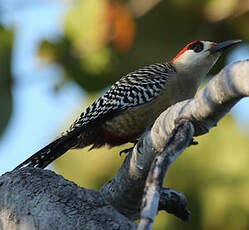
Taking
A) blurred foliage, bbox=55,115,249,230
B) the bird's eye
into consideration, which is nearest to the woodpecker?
the bird's eye

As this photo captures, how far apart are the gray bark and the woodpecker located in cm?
118

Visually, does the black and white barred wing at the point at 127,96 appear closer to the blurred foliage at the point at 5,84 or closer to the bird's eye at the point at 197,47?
the bird's eye at the point at 197,47

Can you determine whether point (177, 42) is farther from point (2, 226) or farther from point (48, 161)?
point (2, 226)

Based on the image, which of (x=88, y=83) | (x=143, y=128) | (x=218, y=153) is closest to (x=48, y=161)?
(x=143, y=128)

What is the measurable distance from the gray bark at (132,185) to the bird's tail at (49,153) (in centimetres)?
90

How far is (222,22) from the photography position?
834cm

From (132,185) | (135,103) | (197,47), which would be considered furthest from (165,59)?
(132,185)

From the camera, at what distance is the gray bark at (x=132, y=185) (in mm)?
2773

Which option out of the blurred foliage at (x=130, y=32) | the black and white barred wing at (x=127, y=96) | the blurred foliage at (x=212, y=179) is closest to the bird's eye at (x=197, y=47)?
the black and white barred wing at (x=127, y=96)

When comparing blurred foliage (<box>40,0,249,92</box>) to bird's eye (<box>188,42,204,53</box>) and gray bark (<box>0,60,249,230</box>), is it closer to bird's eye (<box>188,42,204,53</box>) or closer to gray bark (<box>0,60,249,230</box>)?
bird's eye (<box>188,42,204,53</box>)

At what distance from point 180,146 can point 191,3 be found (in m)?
5.65

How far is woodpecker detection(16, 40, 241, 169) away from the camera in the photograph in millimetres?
5352

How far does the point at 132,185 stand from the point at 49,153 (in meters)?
1.42

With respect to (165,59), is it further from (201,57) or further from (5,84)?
(201,57)
